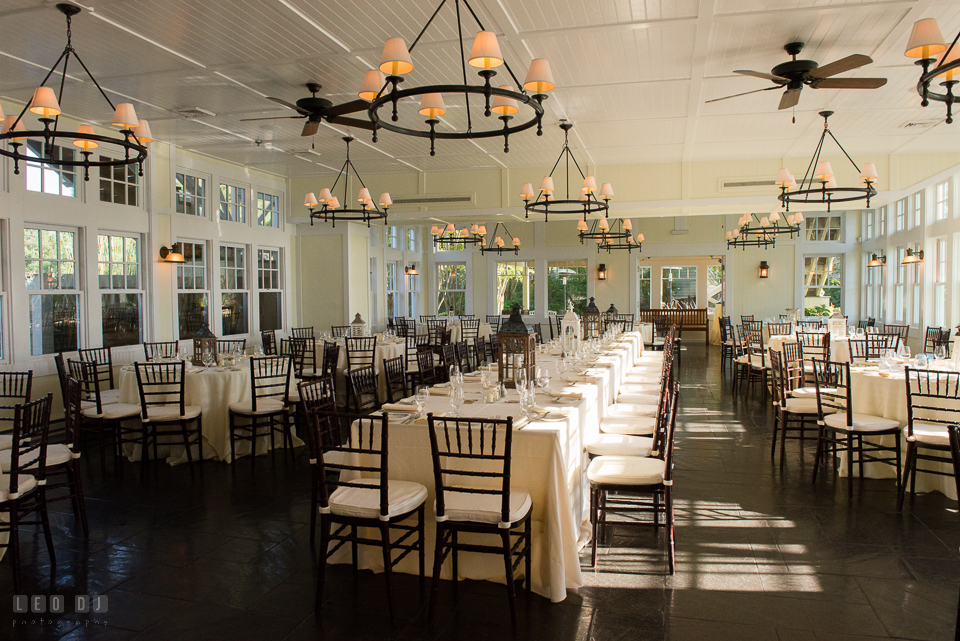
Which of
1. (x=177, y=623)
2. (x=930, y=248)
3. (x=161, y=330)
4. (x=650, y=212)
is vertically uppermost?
(x=650, y=212)

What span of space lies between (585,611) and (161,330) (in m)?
8.02

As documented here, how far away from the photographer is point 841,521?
4297 mm

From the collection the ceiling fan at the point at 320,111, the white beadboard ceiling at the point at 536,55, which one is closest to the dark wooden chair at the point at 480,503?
the ceiling fan at the point at 320,111

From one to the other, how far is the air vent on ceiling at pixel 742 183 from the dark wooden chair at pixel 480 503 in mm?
8265

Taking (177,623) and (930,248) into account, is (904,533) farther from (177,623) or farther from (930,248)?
(930,248)

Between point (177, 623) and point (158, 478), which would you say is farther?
point (158, 478)

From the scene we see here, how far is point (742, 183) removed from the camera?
33.5 feet

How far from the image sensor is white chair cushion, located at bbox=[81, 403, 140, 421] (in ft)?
18.7

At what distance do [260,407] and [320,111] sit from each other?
2724 mm

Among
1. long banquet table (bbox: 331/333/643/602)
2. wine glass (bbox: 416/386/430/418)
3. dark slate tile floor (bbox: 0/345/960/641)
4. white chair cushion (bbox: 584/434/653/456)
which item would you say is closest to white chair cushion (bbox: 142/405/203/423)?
dark slate tile floor (bbox: 0/345/960/641)

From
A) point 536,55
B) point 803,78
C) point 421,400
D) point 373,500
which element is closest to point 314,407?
point 421,400

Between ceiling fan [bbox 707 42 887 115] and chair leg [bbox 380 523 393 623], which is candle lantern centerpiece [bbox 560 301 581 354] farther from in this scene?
chair leg [bbox 380 523 393 623]

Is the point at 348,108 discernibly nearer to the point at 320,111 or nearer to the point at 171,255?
the point at 320,111

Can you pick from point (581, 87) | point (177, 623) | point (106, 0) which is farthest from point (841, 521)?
point (106, 0)
